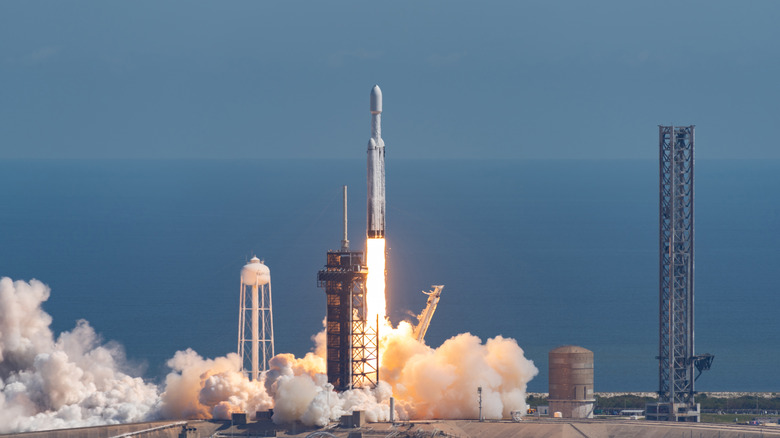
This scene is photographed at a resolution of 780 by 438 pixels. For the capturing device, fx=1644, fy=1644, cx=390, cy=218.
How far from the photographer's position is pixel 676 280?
119438 mm

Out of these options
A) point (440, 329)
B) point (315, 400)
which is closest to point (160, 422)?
point (315, 400)

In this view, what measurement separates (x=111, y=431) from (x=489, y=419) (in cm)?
2523

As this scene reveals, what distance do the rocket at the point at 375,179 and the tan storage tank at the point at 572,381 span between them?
15.7 m

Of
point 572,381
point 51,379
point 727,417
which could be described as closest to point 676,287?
point 572,381

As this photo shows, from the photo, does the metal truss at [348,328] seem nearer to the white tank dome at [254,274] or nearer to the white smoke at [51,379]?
the white tank dome at [254,274]

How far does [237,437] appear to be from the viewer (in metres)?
106

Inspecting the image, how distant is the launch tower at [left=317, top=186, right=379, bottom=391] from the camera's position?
111 metres

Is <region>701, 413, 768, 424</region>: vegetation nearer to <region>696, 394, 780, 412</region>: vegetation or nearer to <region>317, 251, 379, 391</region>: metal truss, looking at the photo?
<region>696, 394, 780, 412</region>: vegetation

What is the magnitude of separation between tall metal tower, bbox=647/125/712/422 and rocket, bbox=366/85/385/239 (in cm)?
2038

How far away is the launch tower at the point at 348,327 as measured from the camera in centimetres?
11069

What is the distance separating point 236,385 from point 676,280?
32958 mm

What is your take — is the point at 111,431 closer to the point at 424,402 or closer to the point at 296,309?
the point at 424,402

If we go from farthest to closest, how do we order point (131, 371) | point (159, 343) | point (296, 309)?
point (296, 309)
point (159, 343)
point (131, 371)

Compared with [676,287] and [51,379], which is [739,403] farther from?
[51,379]
